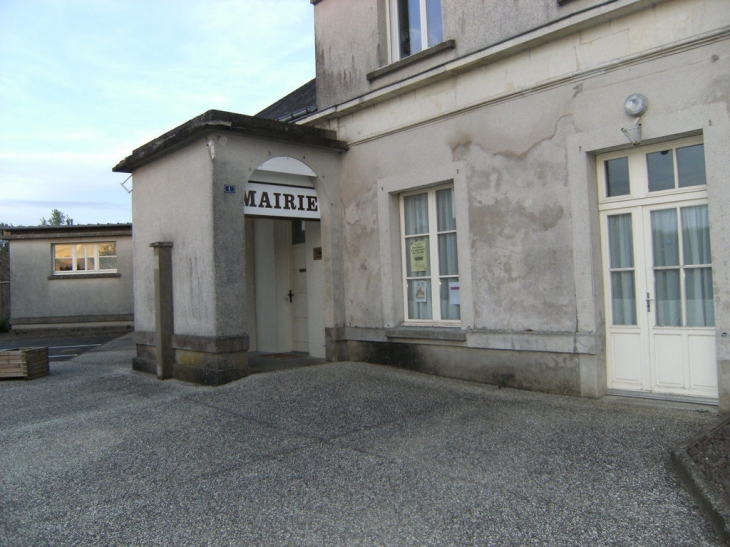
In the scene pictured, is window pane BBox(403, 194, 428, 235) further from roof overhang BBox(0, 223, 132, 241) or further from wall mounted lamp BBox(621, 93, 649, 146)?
roof overhang BBox(0, 223, 132, 241)

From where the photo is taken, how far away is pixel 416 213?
8.43 meters

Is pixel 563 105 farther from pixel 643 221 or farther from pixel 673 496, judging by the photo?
pixel 673 496

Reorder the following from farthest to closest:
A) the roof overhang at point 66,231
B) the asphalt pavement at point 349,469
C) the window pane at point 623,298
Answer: the roof overhang at point 66,231 → the window pane at point 623,298 → the asphalt pavement at point 349,469

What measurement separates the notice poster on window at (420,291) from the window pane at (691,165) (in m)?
3.55

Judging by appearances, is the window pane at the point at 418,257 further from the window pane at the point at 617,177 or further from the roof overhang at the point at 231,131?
the window pane at the point at 617,177

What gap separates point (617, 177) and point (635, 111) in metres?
0.77

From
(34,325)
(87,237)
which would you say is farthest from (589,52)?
(34,325)

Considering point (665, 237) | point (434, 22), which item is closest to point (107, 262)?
point (434, 22)

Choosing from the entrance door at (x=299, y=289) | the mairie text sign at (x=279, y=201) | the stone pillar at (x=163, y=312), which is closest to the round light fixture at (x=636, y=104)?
the mairie text sign at (x=279, y=201)

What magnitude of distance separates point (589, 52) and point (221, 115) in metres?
4.56

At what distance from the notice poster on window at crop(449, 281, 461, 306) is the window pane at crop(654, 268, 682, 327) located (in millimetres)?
2510

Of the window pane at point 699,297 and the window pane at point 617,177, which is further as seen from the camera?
the window pane at point 617,177

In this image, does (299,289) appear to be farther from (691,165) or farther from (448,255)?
(691,165)

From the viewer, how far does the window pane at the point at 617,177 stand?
633cm
